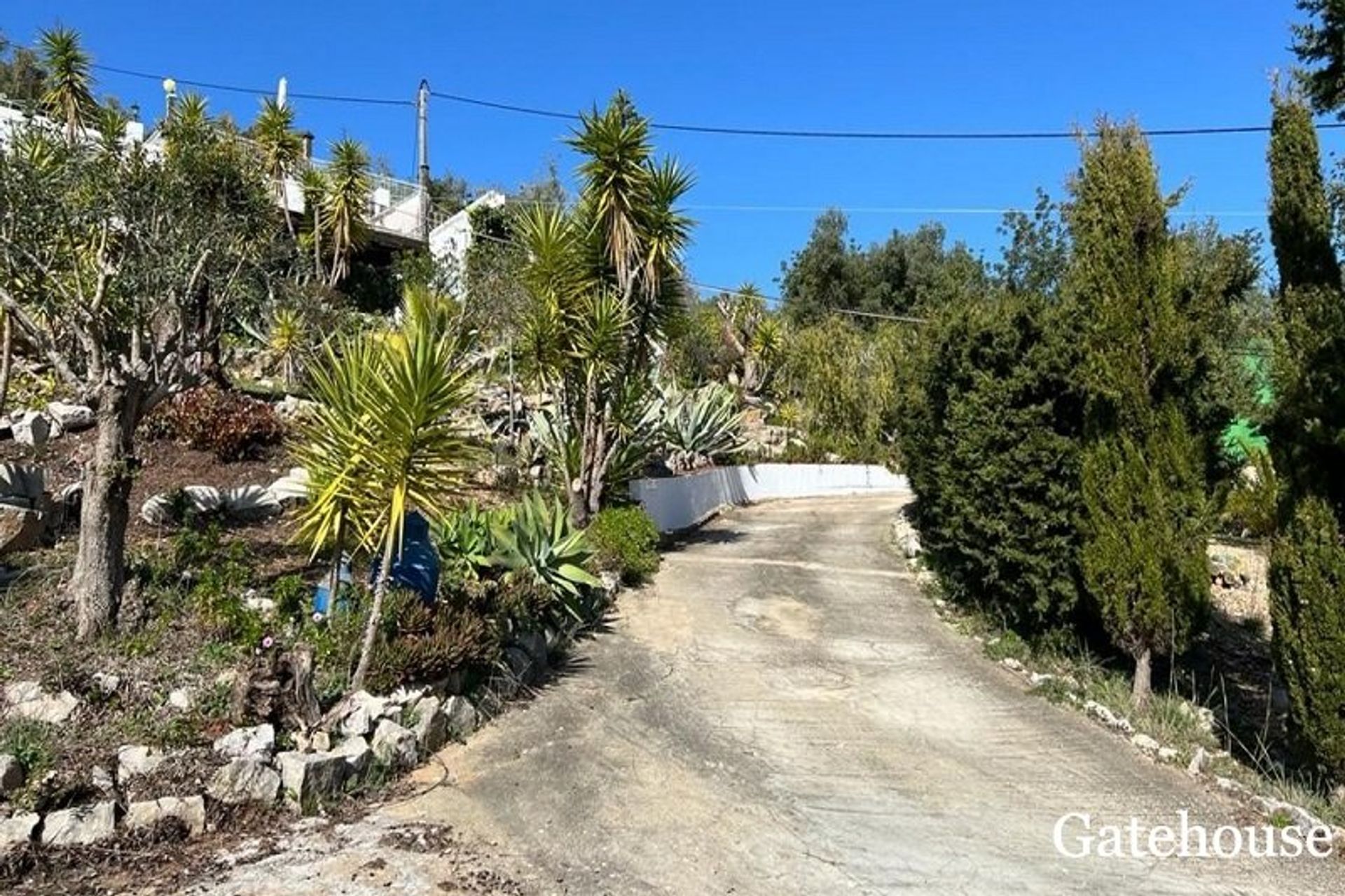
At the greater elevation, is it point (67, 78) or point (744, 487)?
point (67, 78)

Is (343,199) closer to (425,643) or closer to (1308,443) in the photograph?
(425,643)

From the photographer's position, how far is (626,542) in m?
12.1

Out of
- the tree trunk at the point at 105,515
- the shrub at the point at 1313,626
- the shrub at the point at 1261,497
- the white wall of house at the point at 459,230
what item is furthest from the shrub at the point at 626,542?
the white wall of house at the point at 459,230

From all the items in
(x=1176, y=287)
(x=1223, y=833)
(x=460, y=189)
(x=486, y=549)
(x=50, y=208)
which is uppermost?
(x=460, y=189)

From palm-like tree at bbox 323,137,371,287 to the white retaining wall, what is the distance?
438 inches

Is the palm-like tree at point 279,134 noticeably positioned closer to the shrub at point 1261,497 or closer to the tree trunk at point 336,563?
the tree trunk at point 336,563

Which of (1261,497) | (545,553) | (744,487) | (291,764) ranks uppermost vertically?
(1261,497)

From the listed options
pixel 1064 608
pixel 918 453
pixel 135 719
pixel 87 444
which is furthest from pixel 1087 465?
pixel 87 444

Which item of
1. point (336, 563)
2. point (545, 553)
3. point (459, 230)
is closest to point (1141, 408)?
point (545, 553)

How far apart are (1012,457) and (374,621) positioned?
261 inches

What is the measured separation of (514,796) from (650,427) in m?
10.3

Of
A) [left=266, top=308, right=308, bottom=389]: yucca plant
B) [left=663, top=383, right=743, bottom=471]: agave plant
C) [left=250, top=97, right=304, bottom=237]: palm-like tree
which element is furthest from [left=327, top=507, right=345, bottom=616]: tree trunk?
[left=250, top=97, right=304, bottom=237]: palm-like tree

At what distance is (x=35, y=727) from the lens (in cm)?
552

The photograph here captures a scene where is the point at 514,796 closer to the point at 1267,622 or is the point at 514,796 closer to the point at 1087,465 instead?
the point at 1087,465
